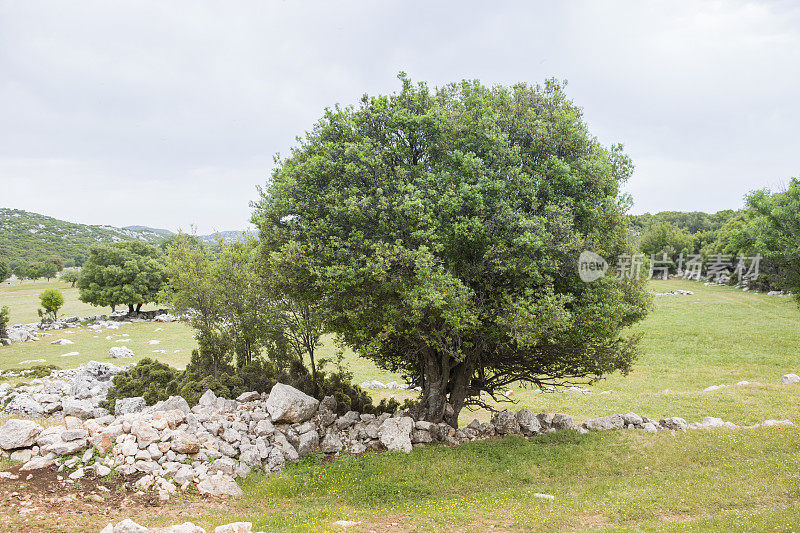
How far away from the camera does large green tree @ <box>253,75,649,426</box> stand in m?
12.9

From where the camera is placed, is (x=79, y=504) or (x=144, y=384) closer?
(x=79, y=504)

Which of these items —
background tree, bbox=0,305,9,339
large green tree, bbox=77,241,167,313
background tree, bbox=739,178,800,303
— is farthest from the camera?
large green tree, bbox=77,241,167,313

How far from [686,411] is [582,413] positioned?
4653 millimetres

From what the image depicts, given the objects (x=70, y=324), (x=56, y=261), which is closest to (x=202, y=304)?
(x=70, y=324)

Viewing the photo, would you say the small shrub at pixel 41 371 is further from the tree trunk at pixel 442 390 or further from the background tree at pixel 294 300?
the tree trunk at pixel 442 390

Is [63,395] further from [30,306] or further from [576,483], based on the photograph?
[30,306]

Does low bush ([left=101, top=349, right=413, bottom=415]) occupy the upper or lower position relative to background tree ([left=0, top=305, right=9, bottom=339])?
upper

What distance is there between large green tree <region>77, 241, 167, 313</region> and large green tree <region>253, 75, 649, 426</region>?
47.5 m

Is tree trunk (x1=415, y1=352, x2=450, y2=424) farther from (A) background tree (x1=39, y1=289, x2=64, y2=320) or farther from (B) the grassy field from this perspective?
(A) background tree (x1=39, y1=289, x2=64, y2=320)

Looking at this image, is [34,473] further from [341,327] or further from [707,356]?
[707,356]

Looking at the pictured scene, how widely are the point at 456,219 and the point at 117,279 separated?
56971mm

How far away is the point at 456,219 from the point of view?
13.4 m

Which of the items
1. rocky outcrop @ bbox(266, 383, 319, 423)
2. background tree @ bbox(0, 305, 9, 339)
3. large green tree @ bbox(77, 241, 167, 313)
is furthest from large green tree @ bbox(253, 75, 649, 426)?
large green tree @ bbox(77, 241, 167, 313)

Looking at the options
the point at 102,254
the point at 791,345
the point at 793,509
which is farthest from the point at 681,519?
the point at 102,254
